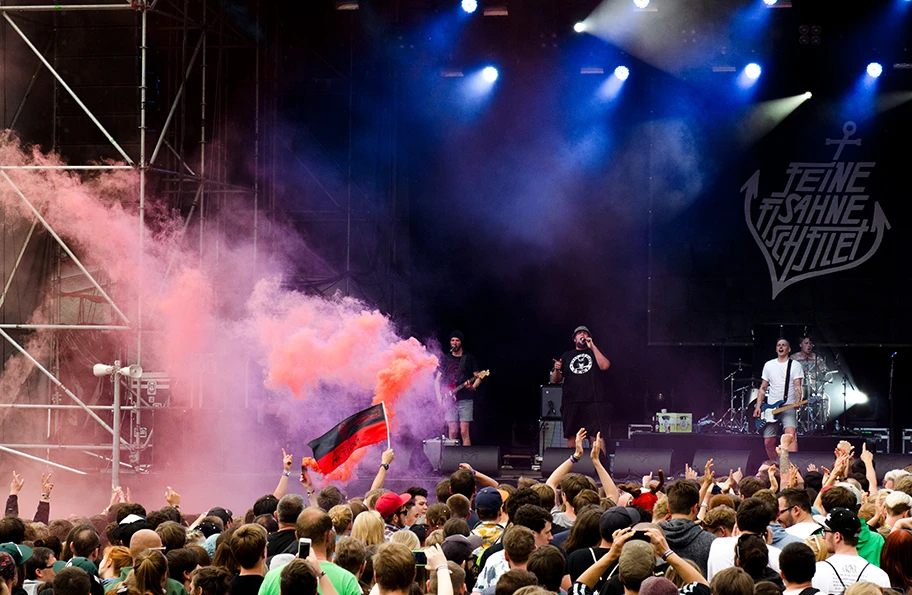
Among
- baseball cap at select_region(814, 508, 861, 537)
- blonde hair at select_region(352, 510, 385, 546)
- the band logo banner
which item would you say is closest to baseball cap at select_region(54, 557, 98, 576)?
blonde hair at select_region(352, 510, 385, 546)

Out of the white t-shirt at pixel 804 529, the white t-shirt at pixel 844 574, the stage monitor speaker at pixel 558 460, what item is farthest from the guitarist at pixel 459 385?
the white t-shirt at pixel 844 574

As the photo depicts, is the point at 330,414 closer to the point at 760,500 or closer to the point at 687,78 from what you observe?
the point at 687,78

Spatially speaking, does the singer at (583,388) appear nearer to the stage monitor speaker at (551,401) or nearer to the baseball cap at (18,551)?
the stage monitor speaker at (551,401)

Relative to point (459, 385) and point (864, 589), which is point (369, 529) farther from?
point (459, 385)

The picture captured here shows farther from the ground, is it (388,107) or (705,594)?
(388,107)

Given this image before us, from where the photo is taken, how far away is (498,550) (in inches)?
255

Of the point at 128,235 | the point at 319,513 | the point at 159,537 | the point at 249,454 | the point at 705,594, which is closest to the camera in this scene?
the point at 705,594

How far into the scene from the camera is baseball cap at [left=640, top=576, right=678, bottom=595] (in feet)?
15.9

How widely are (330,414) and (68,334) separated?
13.7 feet

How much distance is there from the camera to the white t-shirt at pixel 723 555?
254 inches

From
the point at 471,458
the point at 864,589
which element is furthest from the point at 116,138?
the point at 864,589

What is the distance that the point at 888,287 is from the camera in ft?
60.6

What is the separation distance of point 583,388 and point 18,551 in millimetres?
11459

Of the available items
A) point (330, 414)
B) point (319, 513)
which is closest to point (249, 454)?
point (330, 414)
